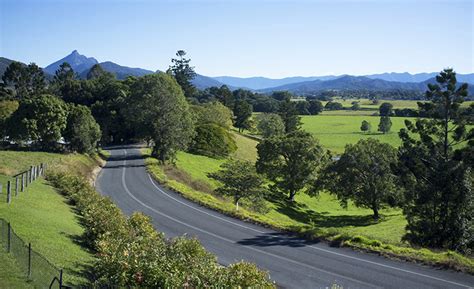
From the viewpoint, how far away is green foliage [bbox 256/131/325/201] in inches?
2245

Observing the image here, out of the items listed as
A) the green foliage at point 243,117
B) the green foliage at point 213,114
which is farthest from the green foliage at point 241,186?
the green foliage at point 243,117

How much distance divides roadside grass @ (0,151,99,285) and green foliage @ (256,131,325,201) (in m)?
33.6

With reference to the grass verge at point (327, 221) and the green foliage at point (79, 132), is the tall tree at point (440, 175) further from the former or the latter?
the green foliage at point (79, 132)

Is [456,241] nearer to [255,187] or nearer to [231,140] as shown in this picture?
[255,187]

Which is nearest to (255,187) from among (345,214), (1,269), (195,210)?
(345,214)

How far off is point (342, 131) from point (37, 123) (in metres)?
108

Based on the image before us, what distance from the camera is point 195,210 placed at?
32.1 metres

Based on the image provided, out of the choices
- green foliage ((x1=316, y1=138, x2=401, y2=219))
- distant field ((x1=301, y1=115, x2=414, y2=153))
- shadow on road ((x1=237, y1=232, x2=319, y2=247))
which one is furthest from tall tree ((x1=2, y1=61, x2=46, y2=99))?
shadow on road ((x1=237, y1=232, x2=319, y2=247))

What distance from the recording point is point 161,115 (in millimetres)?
59375

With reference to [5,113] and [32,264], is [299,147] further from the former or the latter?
[32,264]

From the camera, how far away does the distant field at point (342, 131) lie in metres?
122

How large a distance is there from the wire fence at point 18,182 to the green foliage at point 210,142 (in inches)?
1771

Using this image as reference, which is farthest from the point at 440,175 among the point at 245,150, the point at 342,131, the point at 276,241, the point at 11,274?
the point at 342,131

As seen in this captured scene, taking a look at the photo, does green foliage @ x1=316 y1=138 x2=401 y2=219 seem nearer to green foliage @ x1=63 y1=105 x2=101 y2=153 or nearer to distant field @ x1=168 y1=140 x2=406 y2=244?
distant field @ x1=168 y1=140 x2=406 y2=244
